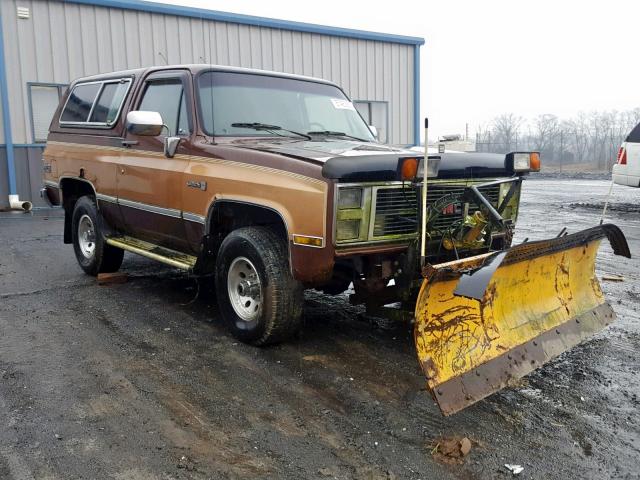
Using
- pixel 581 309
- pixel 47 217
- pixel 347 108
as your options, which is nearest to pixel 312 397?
pixel 581 309

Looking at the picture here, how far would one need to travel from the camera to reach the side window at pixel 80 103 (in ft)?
22.1

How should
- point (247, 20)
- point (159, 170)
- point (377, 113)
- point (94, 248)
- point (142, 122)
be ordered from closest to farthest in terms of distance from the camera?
point (142, 122) < point (159, 170) < point (94, 248) < point (247, 20) < point (377, 113)

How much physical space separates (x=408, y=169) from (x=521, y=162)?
1.15 metres

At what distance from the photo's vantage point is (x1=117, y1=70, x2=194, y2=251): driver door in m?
5.24

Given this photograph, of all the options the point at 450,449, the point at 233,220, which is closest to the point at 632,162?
the point at 233,220

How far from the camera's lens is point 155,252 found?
5.71 meters

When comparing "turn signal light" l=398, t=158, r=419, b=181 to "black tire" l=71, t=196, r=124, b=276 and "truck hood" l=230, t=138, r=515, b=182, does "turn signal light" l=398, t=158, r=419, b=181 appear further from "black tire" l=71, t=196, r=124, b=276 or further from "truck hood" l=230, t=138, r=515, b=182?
"black tire" l=71, t=196, r=124, b=276

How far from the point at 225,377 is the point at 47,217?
33.9ft

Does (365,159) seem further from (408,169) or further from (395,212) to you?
(395,212)

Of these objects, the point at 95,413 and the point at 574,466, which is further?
the point at 95,413

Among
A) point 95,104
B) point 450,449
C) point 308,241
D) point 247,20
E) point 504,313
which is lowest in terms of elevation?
point 450,449

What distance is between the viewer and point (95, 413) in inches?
139

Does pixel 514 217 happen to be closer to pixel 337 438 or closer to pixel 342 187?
pixel 342 187

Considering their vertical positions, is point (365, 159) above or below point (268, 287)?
above
